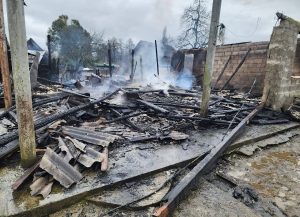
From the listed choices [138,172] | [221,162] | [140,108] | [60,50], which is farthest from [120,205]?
[60,50]

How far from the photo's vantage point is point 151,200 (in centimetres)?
223

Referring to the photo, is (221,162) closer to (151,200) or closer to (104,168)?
(151,200)

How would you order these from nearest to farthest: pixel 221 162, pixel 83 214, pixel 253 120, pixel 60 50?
pixel 83 214 < pixel 221 162 < pixel 253 120 < pixel 60 50

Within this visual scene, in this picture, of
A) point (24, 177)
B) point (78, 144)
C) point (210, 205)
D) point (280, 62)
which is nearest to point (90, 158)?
point (78, 144)

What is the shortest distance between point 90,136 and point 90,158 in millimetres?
830

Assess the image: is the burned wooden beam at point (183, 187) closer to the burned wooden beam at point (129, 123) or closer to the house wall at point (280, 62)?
the burned wooden beam at point (129, 123)

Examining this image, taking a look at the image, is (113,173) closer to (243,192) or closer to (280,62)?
(243,192)

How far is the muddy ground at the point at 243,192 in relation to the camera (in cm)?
216

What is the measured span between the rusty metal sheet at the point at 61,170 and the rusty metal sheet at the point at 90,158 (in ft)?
0.63

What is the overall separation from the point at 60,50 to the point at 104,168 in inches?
1163

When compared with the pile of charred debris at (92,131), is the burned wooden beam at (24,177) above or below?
below

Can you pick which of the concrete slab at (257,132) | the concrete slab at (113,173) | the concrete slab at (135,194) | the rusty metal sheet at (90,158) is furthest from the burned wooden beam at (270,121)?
the rusty metal sheet at (90,158)

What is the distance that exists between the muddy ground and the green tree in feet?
83.7

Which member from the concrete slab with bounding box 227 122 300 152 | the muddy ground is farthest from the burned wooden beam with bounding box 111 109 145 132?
the concrete slab with bounding box 227 122 300 152
